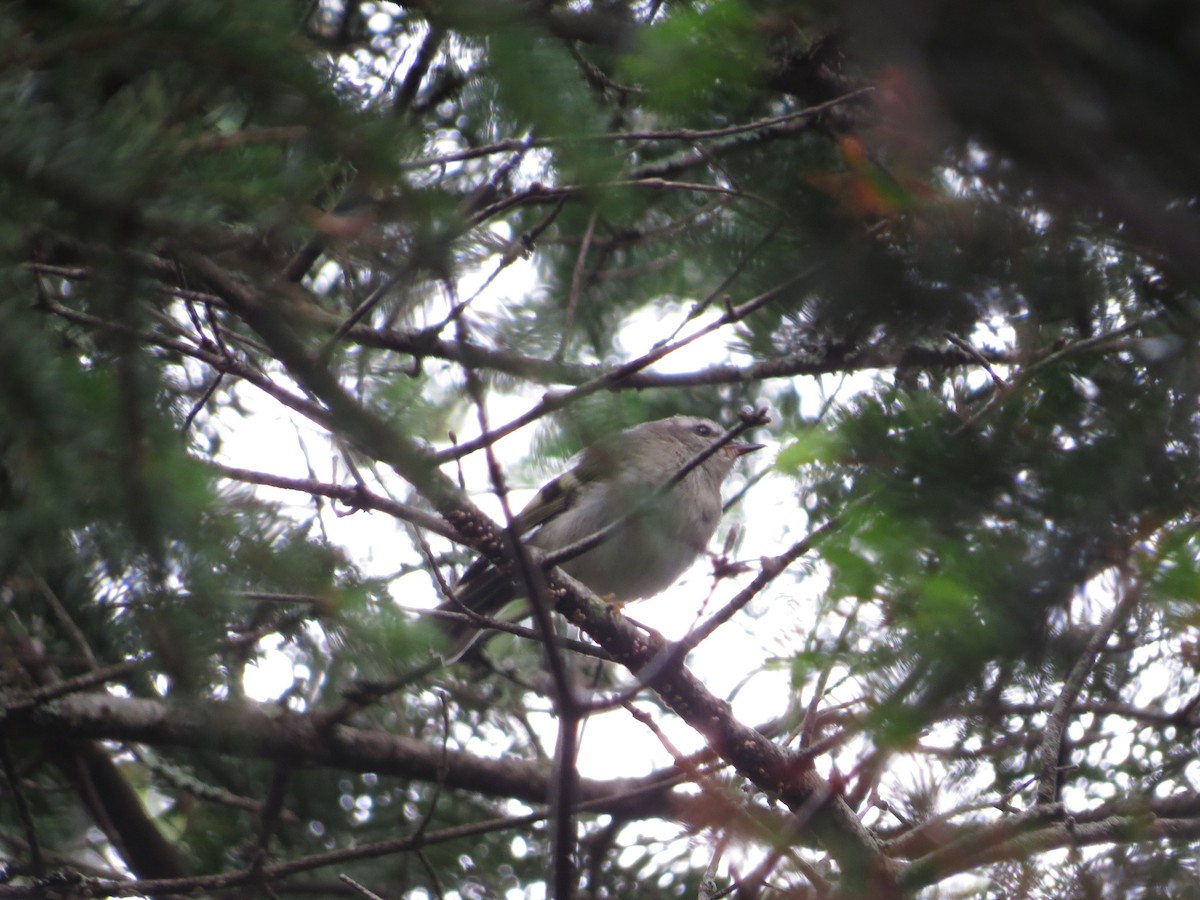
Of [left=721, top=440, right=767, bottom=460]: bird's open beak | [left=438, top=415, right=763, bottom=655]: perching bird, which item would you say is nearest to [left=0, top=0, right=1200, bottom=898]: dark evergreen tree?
[left=438, top=415, right=763, bottom=655]: perching bird

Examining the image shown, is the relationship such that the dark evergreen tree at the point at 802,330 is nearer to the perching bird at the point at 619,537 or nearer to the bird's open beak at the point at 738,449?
the perching bird at the point at 619,537

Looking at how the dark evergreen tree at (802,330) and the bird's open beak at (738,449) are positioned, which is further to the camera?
the bird's open beak at (738,449)

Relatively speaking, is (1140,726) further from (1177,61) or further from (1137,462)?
(1177,61)

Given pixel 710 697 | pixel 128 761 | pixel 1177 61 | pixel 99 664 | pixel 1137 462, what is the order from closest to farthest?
pixel 1177 61 → pixel 1137 462 → pixel 710 697 → pixel 99 664 → pixel 128 761

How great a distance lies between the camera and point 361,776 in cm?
571

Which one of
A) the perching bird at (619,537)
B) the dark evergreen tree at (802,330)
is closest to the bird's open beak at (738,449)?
the perching bird at (619,537)

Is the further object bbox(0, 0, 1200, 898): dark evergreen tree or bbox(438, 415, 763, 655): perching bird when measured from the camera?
bbox(438, 415, 763, 655): perching bird

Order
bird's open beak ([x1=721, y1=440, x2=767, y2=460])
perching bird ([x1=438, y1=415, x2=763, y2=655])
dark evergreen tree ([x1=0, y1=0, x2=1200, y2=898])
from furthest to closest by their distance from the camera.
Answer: bird's open beak ([x1=721, y1=440, x2=767, y2=460])
perching bird ([x1=438, y1=415, x2=763, y2=655])
dark evergreen tree ([x1=0, y1=0, x2=1200, y2=898])

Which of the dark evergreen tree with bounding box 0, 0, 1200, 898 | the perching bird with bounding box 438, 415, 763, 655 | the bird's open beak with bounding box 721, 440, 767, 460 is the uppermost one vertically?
the bird's open beak with bounding box 721, 440, 767, 460

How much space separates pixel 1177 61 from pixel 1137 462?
32.1 inches

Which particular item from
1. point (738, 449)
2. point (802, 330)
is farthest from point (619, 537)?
point (802, 330)

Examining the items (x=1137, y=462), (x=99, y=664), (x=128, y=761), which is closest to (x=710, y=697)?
(x=1137, y=462)

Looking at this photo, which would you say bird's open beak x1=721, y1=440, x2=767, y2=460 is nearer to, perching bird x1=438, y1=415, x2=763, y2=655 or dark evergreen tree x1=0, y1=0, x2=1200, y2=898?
perching bird x1=438, y1=415, x2=763, y2=655

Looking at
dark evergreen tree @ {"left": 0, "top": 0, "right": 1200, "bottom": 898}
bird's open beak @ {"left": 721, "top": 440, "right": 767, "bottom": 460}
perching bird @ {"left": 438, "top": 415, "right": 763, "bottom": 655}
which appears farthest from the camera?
bird's open beak @ {"left": 721, "top": 440, "right": 767, "bottom": 460}
